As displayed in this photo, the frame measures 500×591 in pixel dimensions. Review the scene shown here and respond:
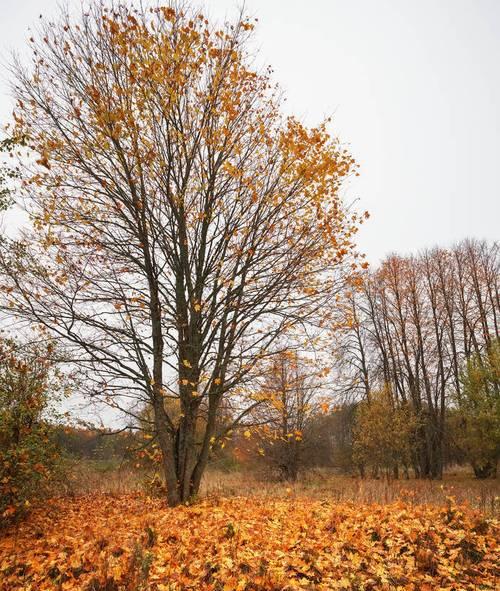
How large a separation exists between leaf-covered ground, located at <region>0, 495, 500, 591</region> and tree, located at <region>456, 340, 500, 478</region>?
43.4 feet

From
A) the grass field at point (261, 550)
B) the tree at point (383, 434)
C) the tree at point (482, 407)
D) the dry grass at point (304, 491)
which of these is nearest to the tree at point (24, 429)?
the grass field at point (261, 550)

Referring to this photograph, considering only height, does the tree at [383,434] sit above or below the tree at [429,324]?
below

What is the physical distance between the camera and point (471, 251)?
73.2ft

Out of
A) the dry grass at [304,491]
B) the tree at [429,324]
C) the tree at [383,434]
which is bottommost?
the dry grass at [304,491]

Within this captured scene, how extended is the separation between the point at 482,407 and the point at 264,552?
16.5m

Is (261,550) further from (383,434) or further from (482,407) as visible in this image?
(482,407)

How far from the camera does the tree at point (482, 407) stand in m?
16.3

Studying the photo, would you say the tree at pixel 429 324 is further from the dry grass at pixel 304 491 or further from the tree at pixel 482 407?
the dry grass at pixel 304 491

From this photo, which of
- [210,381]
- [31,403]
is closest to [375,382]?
[210,381]

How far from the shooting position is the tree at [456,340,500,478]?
16328 millimetres

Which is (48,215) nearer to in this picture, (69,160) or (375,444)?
(69,160)

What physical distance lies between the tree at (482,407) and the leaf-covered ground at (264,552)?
43.4 feet

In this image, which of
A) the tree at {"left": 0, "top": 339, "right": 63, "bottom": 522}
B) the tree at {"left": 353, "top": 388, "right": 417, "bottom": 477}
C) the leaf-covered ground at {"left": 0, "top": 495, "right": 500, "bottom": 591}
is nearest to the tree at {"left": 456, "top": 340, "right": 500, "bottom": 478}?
the tree at {"left": 353, "top": 388, "right": 417, "bottom": 477}

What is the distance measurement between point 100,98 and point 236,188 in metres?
2.63
